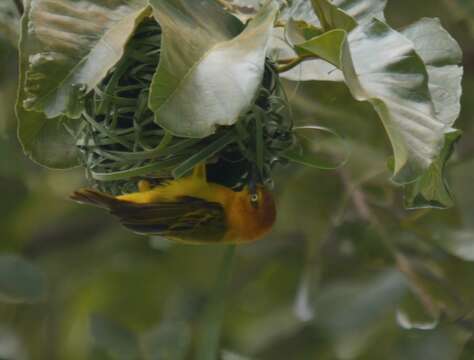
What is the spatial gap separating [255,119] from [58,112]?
28 cm

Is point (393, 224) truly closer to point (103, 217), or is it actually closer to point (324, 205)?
point (324, 205)

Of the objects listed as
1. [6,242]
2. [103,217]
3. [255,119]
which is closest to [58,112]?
[255,119]

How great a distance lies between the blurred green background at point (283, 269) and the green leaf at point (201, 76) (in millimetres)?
669

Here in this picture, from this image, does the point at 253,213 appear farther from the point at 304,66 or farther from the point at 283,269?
the point at 283,269

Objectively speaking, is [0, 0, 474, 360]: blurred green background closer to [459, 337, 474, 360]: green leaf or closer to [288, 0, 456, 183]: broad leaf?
[459, 337, 474, 360]: green leaf

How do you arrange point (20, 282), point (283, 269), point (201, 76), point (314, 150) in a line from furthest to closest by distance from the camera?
point (283, 269) < point (20, 282) < point (314, 150) < point (201, 76)

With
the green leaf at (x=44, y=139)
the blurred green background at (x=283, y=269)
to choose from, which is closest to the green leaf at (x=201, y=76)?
the green leaf at (x=44, y=139)

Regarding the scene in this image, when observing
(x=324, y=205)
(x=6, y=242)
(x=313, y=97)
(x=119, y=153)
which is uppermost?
(x=119, y=153)

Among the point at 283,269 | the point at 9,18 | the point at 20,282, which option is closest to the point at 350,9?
the point at 9,18

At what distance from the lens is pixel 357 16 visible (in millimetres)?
1466

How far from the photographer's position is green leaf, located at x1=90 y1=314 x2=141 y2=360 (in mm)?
→ 2486

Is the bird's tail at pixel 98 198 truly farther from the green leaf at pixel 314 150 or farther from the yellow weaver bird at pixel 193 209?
the green leaf at pixel 314 150

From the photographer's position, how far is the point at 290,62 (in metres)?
1.46

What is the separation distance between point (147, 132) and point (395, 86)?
14.4 inches
